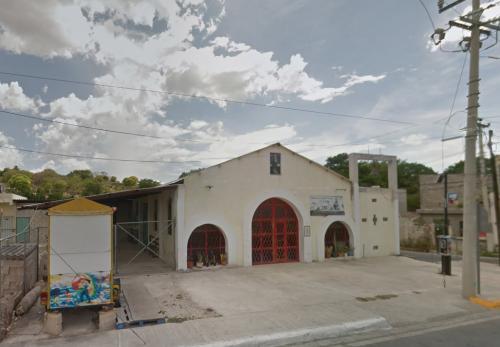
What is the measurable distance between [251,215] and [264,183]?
5.20 feet

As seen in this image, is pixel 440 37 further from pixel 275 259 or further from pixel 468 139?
pixel 275 259

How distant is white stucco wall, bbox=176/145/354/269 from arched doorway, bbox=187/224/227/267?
54cm

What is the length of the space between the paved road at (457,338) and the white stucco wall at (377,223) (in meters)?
10.7

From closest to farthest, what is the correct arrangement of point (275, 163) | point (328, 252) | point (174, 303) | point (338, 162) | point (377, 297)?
point (174, 303) → point (377, 297) → point (275, 163) → point (328, 252) → point (338, 162)

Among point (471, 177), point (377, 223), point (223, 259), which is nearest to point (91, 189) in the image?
point (223, 259)

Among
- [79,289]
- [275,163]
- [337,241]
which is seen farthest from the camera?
[337,241]

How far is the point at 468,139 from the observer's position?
10.3m

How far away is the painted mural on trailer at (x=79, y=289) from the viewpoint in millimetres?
7445

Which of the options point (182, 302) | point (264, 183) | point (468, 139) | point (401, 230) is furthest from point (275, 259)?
point (401, 230)

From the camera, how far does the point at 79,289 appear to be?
764cm

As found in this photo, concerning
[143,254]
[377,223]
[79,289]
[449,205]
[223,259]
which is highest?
[449,205]

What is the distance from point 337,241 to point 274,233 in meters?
3.90

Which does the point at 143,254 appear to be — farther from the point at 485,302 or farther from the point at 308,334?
the point at 485,302

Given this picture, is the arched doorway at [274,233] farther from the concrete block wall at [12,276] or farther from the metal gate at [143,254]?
the concrete block wall at [12,276]
